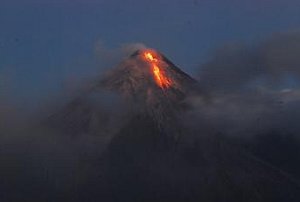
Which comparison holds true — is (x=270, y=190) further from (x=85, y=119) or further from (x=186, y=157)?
(x=85, y=119)

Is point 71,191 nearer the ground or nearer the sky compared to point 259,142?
nearer the sky

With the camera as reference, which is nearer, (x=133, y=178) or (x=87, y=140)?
(x=133, y=178)

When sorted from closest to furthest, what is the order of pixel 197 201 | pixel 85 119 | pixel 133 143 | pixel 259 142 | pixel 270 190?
pixel 197 201 → pixel 270 190 → pixel 133 143 → pixel 85 119 → pixel 259 142

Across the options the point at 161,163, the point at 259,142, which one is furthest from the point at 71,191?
the point at 259,142

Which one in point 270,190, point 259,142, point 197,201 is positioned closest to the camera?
point 197,201
